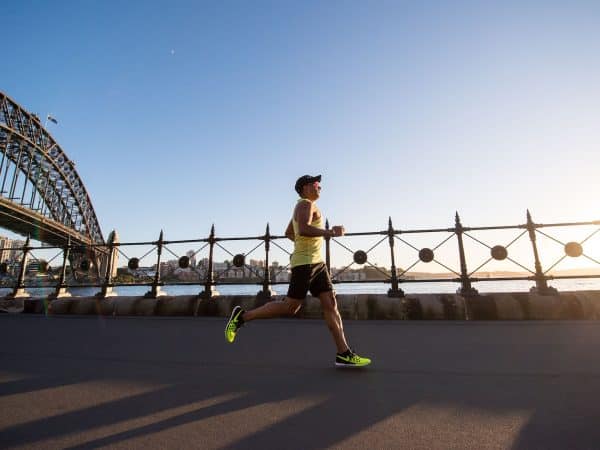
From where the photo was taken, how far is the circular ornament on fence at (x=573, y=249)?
242 inches

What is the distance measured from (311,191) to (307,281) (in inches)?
36.7

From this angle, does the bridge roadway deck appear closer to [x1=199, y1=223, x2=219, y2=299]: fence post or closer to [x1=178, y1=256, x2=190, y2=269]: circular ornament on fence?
[x1=199, y1=223, x2=219, y2=299]: fence post

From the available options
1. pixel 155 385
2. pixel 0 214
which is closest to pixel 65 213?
pixel 0 214

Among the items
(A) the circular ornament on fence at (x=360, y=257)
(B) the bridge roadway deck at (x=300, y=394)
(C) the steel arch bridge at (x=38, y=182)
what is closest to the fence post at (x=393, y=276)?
(A) the circular ornament on fence at (x=360, y=257)

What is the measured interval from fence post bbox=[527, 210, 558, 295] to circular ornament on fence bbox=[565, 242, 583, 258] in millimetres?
1070

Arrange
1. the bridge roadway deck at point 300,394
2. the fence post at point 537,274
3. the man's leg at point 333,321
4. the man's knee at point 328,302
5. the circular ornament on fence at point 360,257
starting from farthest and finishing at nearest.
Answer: the circular ornament on fence at point 360,257 < the fence post at point 537,274 < the man's knee at point 328,302 < the man's leg at point 333,321 < the bridge roadway deck at point 300,394

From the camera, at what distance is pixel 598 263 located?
239 inches

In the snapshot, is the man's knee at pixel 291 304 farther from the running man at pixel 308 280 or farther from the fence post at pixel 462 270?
the fence post at pixel 462 270

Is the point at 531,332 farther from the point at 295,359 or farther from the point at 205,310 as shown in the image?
the point at 205,310

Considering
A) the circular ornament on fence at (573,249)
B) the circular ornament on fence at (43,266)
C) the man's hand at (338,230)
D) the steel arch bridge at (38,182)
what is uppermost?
the steel arch bridge at (38,182)

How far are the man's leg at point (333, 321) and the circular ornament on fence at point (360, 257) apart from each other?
4.28 m

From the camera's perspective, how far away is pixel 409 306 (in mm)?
5629

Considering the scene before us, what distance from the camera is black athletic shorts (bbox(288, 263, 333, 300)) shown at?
2867 millimetres

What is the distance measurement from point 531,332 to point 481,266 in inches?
88.4
